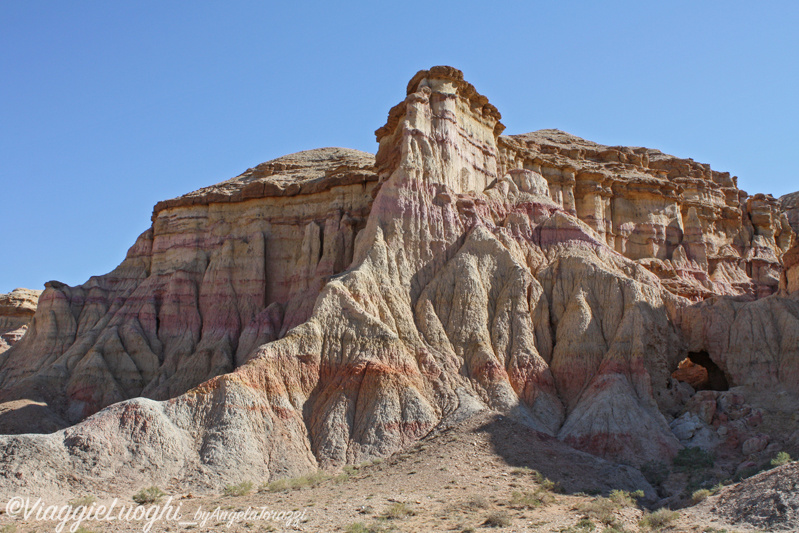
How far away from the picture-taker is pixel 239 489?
29344 millimetres

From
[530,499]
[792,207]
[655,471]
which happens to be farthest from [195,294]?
[792,207]

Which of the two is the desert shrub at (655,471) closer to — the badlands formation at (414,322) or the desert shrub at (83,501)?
the badlands formation at (414,322)

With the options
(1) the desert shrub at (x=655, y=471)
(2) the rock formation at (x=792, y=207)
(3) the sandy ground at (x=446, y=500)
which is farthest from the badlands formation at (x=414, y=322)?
(2) the rock formation at (x=792, y=207)

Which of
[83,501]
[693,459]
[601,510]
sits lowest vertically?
[601,510]

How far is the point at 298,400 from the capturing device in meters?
35.1

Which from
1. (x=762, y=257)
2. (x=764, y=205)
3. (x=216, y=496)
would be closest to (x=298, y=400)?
(x=216, y=496)

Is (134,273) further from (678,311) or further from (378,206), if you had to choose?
(678,311)

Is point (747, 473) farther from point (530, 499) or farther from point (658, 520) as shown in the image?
point (530, 499)

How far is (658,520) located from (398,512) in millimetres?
8476

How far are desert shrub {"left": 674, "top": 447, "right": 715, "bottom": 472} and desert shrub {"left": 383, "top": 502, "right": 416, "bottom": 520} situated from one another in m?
12.8

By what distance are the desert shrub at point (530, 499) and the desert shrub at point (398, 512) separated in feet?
12.5

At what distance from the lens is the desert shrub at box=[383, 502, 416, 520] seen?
25.2 m

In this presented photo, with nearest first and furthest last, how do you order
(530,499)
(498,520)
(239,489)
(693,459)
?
1. (498,520)
2. (530,499)
3. (239,489)
4. (693,459)

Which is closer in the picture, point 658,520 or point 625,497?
point 658,520
